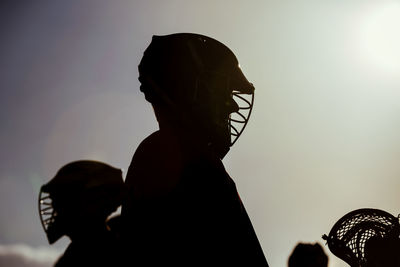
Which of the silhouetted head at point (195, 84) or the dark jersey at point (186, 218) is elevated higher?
the silhouetted head at point (195, 84)

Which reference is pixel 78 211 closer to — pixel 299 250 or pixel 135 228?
pixel 135 228

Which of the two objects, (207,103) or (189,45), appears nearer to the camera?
(207,103)

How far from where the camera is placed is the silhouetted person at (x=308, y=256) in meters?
5.54

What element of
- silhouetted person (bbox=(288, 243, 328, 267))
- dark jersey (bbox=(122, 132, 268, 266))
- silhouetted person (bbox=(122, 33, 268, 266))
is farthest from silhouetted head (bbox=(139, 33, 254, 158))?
silhouetted person (bbox=(288, 243, 328, 267))

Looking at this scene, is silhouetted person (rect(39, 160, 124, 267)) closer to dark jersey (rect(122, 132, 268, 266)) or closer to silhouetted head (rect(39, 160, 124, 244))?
silhouetted head (rect(39, 160, 124, 244))

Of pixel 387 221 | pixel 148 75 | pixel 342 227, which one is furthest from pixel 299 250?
pixel 148 75

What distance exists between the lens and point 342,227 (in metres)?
6.08

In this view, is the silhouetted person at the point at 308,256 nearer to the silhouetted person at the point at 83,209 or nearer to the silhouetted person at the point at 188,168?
the silhouetted person at the point at 188,168

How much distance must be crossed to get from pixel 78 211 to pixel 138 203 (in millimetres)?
632

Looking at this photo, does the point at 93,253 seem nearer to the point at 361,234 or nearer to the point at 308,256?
the point at 308,256

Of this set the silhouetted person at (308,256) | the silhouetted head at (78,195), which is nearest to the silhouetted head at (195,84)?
the silhouetted head at (78,195)

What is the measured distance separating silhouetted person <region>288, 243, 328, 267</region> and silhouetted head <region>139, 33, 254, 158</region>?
3.12m

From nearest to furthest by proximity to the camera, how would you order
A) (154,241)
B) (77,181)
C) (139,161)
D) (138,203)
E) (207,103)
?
(77,181), (154,241), (138,203), (139,161), (207,103)

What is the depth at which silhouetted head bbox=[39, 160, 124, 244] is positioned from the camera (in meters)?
2.00
